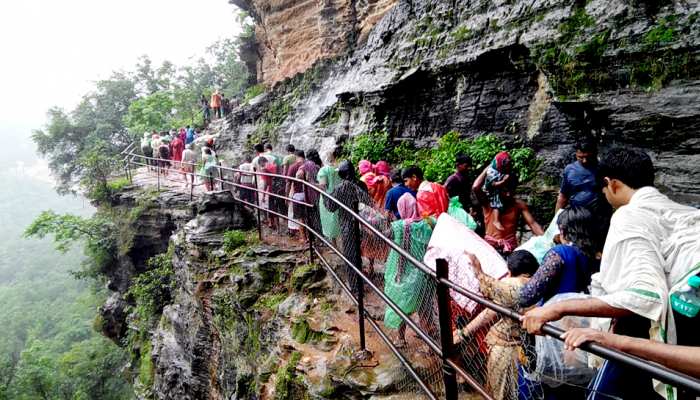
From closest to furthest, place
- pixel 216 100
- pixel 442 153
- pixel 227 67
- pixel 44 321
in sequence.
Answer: pixel 442 153
pixel 216 100
pixel 227 67
pixel 44 321

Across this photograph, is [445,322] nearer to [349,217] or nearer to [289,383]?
[349,217]

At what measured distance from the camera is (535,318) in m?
1.67

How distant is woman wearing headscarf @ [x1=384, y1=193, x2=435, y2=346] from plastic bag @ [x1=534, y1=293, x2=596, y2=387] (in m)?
0.99

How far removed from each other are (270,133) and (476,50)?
31.6 feet

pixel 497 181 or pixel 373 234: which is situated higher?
pixel 497 181

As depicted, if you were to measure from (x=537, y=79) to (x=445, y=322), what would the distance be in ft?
20.1

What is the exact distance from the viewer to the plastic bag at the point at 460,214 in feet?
15.3

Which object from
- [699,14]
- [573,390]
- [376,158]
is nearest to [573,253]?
[573,390]

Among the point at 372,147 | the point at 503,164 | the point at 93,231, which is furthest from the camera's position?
the point at 93,231

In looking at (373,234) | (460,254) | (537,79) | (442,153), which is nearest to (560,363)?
(460,254)

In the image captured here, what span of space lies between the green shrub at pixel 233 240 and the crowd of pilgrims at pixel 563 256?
9.47 ft

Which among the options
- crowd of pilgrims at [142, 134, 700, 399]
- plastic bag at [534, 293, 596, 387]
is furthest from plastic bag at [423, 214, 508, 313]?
plastic bag at [534, 293, 596, 387]

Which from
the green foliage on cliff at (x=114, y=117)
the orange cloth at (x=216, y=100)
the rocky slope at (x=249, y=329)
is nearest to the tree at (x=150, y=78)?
the green foliage on cliff at (x=114, y=117)

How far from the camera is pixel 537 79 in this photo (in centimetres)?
699
